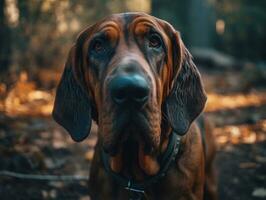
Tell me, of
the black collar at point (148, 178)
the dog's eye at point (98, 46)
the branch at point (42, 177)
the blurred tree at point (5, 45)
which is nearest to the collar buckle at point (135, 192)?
the black collar at point (148, 178)

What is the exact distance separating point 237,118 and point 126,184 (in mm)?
4686

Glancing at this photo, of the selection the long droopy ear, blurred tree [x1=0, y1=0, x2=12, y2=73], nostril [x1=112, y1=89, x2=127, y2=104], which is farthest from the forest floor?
nostril [x1=112, y1=89, x2=127, y2=104]

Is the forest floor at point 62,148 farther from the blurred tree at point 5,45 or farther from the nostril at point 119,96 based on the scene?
the nostril at point 119,96

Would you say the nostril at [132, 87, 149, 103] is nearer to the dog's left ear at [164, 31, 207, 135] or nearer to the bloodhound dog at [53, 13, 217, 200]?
the bloodhound dog at [53, 13, 217, 200]

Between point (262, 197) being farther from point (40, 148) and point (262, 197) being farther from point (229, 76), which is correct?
point (229, 76)

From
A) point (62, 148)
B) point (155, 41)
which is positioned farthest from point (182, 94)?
point (62, 148)

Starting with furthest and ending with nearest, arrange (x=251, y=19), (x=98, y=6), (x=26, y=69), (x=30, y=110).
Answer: (x=251, y=19) → (x=98, y=6) → (x=26, y=69) → (x=30, y=110)

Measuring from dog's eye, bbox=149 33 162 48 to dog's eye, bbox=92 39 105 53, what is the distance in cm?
A: 35

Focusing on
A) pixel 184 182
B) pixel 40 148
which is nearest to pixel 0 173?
pixel 40 148

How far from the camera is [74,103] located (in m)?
3.82

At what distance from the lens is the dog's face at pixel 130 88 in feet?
10.2

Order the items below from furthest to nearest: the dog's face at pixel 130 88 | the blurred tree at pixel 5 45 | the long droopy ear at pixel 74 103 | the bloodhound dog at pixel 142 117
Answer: the blurred tree at pixel 5 45 < the long droopy ear at pixel 74 103 < the bloodhound dog at pixel 142 117 < the dog's face at pixel 130 88

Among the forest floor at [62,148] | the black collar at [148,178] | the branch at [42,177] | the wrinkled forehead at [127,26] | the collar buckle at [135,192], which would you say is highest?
the wrinkled forehead at [127,26]

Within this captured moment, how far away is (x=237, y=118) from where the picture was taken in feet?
26.2
